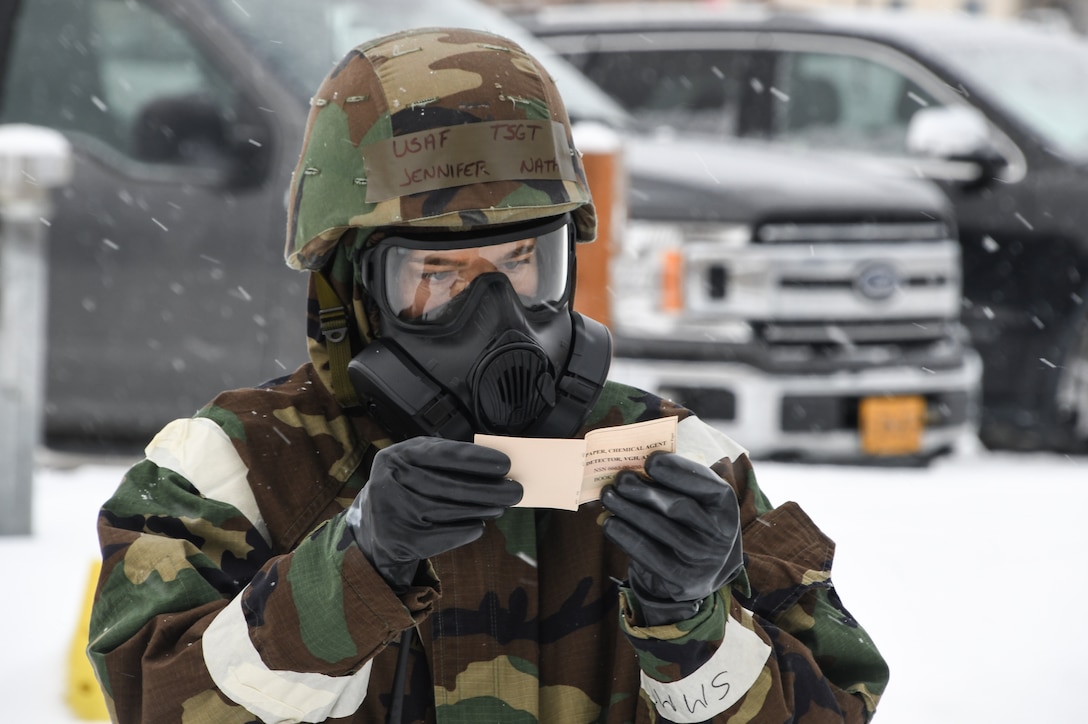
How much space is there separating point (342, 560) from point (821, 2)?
84.2ft

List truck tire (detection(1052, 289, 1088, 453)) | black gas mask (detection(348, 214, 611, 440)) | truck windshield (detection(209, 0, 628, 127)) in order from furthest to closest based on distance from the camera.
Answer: truck tire (detection(1052, 289, 1088, 453)) → truck windshield (detection(209, 0, 628, 127)) → black gas mask (detection(348, 214, 611, 440))

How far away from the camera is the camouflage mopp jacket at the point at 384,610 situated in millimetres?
1659

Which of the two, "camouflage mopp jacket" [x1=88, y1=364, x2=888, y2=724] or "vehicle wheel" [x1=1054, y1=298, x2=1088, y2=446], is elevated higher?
"camouflage mopp jacket" [x1=88, y1=364, x2=888, y2=724]

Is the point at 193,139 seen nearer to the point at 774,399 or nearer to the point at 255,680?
the point at 774,399

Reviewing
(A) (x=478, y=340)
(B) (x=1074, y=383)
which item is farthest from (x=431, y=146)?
(B) (x=1074, y=383)

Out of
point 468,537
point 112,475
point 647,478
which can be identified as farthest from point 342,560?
point 112,475

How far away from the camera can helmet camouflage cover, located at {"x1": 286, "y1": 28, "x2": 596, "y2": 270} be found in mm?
1951

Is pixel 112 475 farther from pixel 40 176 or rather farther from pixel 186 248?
pixel 40 176

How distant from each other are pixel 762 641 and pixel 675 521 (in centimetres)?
28

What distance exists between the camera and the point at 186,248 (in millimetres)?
4707

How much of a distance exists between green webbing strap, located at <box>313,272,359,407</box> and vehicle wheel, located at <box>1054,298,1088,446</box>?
4554 millimetres

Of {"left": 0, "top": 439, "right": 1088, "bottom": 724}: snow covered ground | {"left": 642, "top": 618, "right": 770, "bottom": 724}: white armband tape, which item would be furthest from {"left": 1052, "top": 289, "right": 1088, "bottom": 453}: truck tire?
{"left": 642, "top": 618, "right": 770, "bottom": 724}: white armband tape

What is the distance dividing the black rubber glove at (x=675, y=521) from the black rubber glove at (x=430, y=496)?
0.41ft

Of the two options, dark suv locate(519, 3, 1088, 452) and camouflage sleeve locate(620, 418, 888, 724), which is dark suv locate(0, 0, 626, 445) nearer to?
dark suv locate(519, 3, 1088, 452)
